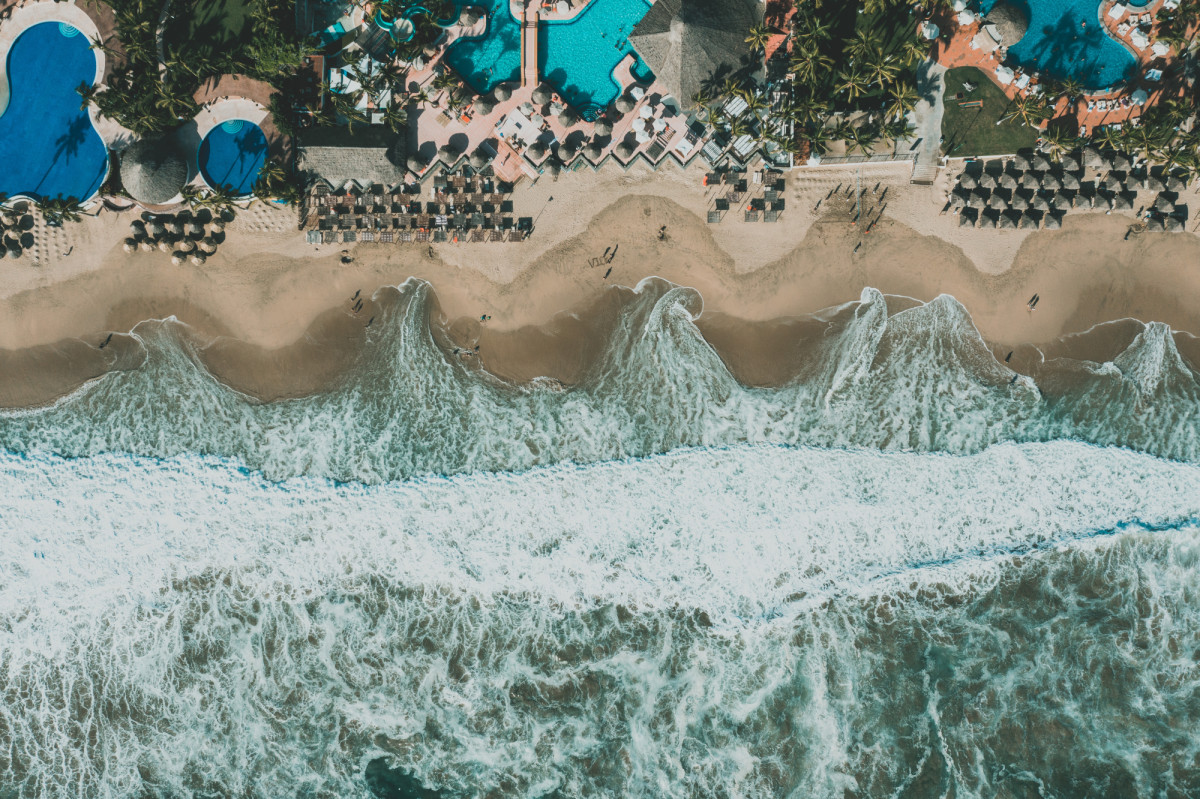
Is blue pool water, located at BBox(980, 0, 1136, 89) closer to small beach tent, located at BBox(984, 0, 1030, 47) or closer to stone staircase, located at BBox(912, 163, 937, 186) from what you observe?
→ small beach tent, located at BBox(984, 0, 1030, 47)

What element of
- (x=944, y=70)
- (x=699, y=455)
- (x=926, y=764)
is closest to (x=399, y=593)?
(x=699, y=455)

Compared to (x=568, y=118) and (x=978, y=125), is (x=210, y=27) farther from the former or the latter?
(x=978, y=125)

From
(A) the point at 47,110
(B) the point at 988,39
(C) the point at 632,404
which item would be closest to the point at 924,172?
(B) the point at 988,39

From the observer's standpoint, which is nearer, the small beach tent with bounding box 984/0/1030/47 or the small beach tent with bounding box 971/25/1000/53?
the small beach tent with bounding box 984/0/1030/47

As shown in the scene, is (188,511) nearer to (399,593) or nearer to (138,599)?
(138,599)

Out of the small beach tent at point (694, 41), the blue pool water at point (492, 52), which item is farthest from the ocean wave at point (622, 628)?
the blue pool water at point (492, 52)

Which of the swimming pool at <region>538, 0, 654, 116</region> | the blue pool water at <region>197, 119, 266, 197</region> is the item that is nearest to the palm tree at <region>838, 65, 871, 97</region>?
the swimming pool at <region>538, 0, 654, 116</region>
